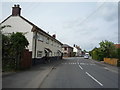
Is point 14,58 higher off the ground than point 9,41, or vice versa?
point 9,41

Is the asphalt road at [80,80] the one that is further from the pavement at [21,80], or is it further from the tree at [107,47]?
the tree at [107,47]

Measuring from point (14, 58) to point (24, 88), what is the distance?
8.40m

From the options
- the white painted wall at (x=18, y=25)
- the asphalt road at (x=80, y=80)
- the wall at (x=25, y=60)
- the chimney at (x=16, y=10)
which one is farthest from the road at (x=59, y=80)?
the chimney at (x=16, y=10)

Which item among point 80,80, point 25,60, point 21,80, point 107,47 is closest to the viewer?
point 21,80

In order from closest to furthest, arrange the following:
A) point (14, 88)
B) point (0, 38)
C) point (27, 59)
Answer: point (14, 88)
point (0, 38)
point (27, 59)

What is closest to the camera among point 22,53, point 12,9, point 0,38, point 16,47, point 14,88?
point 14,88

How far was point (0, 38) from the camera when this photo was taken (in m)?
14.0

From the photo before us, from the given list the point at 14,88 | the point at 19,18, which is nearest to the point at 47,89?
the point at 14,88

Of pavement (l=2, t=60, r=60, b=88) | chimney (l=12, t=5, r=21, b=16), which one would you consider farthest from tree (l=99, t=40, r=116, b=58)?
pavement (l=2, t=60, r=60, b=88)

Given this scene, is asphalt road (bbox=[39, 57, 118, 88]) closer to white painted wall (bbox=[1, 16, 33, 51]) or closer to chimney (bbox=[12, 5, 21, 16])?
white painted wall (bbox=[1, 16, 33, 51])

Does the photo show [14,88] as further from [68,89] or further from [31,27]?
[31,27]

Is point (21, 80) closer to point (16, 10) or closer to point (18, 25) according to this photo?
point (18, 25)

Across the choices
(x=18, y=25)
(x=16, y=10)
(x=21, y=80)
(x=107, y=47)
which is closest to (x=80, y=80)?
(x=21, y=80)

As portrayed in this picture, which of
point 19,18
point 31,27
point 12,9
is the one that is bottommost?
point 31,27
